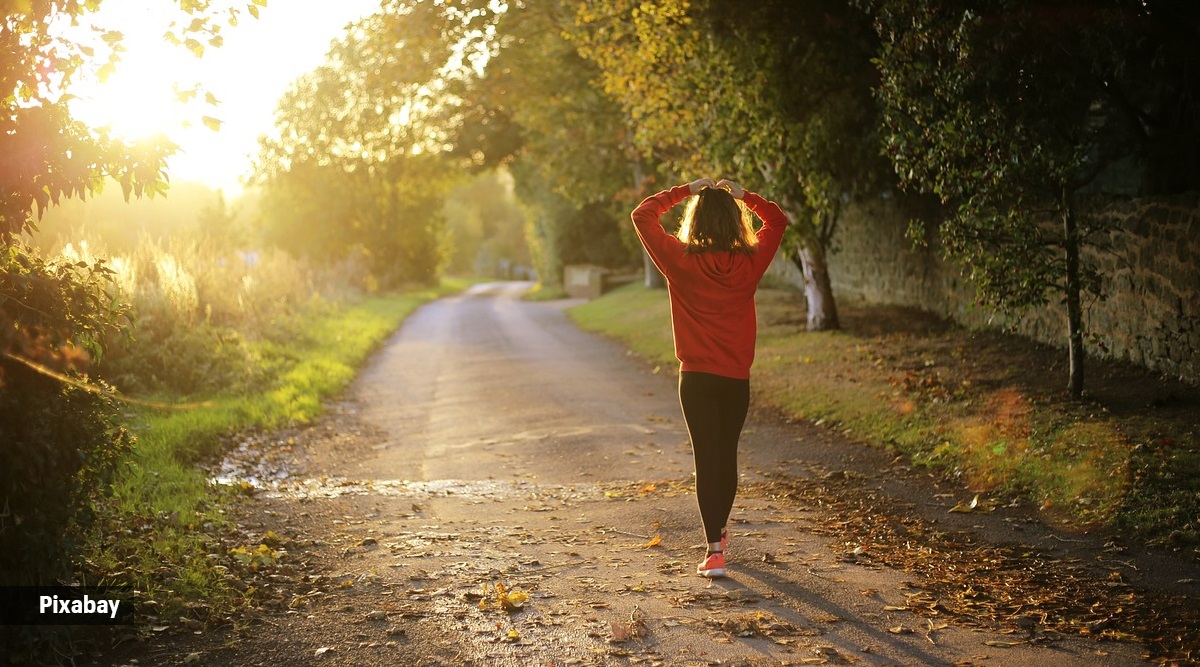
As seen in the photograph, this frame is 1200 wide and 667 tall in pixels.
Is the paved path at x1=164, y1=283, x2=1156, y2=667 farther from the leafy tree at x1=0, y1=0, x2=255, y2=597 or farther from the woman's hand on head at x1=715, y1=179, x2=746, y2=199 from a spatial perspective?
the woman's hand on head at x1=715, y1=179, x2=746, y2=199

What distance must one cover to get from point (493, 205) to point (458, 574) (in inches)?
4267

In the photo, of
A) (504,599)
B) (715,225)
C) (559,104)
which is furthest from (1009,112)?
(559,104)

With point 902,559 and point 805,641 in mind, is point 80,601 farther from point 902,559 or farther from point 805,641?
point 902,559

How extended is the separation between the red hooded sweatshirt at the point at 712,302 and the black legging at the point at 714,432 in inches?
3.4

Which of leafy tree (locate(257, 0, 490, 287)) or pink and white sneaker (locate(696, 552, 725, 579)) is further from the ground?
leafy tree (locate(257, 0, 490, 287))

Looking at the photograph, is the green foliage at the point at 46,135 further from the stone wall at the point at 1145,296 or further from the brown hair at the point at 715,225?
Answer: the stone wall at the point at 1145,296

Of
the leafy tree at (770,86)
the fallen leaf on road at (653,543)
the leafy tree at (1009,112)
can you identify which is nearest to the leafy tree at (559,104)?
the leafy tree at (770,86)

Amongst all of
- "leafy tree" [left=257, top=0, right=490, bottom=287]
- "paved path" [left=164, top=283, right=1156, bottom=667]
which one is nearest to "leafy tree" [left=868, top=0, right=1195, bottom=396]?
"paved path" [left=164, top=283, right=1156, bottom=667]

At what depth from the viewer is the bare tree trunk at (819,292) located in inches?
748

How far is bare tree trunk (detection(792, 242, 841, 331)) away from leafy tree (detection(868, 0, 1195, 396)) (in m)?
7.53

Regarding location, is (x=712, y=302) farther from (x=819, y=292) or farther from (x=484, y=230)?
(x=484, y=230)

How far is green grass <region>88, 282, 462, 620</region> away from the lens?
6.12 meters

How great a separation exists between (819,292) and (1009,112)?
9023 mm

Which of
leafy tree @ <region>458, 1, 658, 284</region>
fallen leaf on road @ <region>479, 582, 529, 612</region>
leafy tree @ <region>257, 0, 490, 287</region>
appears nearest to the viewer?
fallen leaf on road @ <region>479, 582, 529, 612</region>
